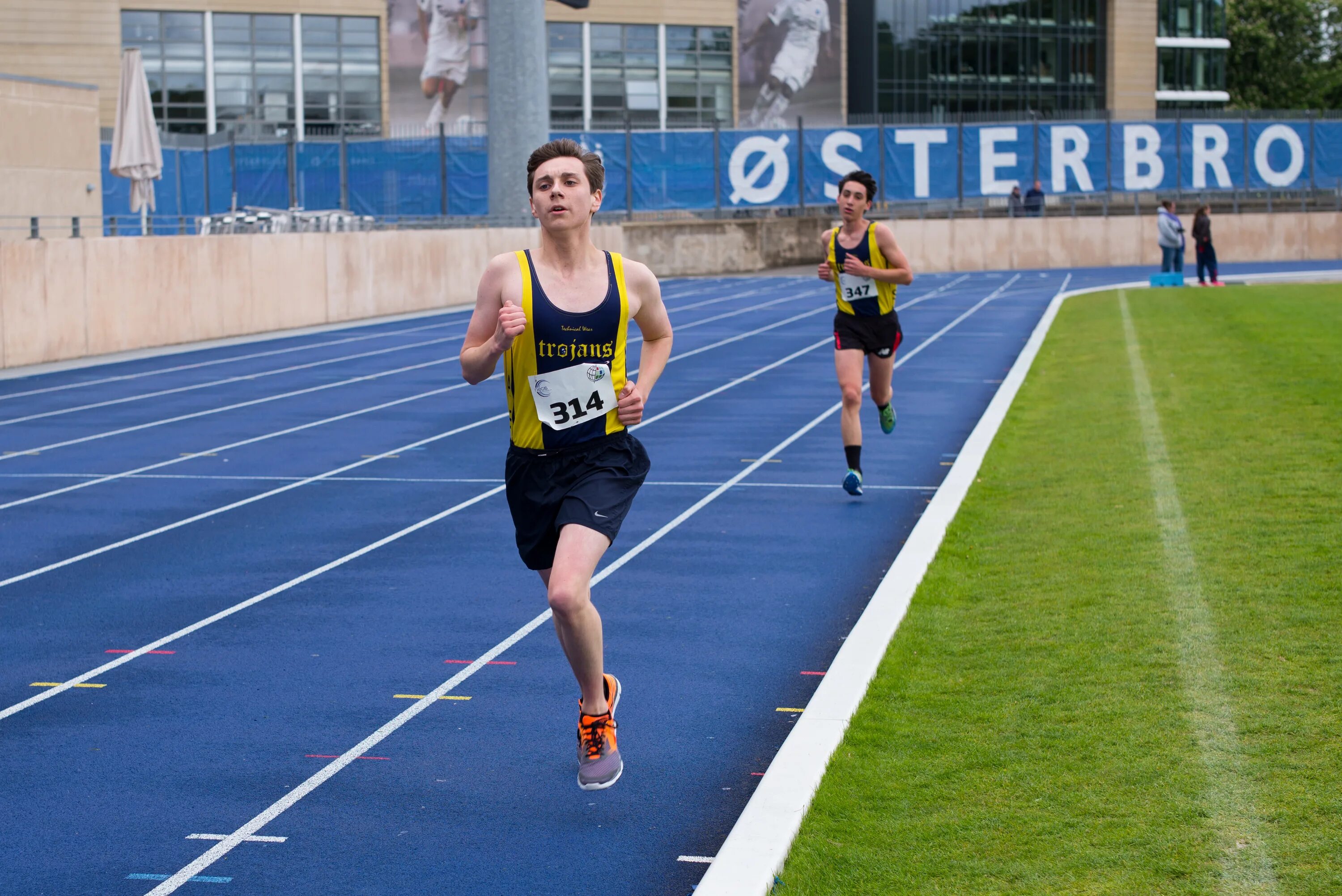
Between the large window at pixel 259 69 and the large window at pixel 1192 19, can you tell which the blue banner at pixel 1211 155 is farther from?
the large window at pixel 1192 19

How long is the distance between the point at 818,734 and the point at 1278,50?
93.6 metres

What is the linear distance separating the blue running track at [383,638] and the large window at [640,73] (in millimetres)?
49193

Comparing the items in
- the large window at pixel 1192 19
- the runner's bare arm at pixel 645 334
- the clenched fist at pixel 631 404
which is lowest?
the clenched fist at pixel 631 404

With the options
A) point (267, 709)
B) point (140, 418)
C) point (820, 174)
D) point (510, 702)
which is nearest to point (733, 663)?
point (510, 702)

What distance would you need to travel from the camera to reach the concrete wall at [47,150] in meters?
27.2

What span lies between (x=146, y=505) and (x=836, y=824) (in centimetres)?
735

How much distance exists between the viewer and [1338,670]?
19.1 feet

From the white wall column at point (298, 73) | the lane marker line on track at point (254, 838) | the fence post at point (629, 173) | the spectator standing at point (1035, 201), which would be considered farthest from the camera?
the white wall column at point (298, 73)

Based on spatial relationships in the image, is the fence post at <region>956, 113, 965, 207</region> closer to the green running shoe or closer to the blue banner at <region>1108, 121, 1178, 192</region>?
the blue banner at <region>1108, 121, 1178, 192</region>

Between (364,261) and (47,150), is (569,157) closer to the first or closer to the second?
(364,261)

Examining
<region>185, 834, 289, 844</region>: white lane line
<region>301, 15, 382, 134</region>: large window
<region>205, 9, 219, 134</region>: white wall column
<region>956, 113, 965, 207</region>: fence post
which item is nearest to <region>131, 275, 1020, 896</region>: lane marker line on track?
<region>185, 834, 289, 844</region>: white lane line

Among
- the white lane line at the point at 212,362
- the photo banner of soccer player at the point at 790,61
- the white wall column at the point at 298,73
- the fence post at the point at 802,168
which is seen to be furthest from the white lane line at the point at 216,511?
the photo banner of soccer player at the point at 790,61

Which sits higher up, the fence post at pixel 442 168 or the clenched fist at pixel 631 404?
the fence post at pixel 442 168

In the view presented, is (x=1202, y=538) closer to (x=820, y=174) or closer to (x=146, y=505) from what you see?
(x=146, y=505)
